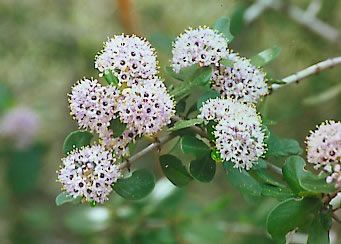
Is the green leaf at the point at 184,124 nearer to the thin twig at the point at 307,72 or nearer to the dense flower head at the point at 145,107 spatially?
the dense flower head at the point at 145,107

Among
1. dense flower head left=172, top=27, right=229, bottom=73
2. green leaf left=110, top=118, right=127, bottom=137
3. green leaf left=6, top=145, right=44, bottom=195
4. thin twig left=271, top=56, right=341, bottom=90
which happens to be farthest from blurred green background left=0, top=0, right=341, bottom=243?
green leaf left=110, top=118, right=127, bottom=137

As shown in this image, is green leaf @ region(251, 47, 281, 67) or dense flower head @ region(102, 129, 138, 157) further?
green leaf @ region(251, 47, 281, 67)

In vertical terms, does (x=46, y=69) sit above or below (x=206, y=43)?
above

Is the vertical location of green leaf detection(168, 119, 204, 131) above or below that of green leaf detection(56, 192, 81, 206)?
above

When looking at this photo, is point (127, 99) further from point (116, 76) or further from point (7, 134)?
point (7, 134)

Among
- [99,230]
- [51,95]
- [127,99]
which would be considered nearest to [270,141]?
[127,99]

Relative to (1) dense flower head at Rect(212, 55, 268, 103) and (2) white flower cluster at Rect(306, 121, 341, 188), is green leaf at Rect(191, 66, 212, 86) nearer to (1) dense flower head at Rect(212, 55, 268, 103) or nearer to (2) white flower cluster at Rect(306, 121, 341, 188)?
(1) dense flower head at Rect(212, 55, 268, 103)

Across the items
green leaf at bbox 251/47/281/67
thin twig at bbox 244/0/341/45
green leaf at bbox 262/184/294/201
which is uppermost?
thin twig at bbox 244/0/341/45
